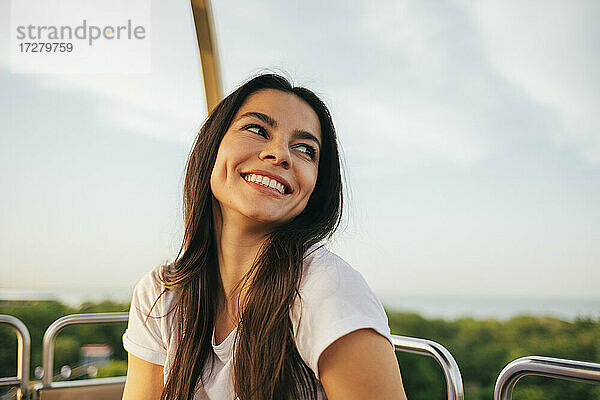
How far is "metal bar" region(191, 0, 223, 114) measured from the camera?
8.91 feet

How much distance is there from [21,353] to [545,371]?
173 cm

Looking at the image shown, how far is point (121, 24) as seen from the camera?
396cm

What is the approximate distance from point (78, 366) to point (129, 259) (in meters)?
6.68

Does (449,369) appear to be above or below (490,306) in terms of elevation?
above

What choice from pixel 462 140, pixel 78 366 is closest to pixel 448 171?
pixel 462 140

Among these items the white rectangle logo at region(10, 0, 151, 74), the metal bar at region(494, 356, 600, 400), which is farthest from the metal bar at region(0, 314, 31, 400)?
the white rectangle logo at region(10, 0, 151, 74)

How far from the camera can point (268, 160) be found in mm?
→ 1419

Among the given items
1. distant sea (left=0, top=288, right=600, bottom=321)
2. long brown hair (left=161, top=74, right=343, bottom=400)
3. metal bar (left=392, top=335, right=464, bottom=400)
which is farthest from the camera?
distant sea (left=0, top=288, right=600, bottom=321)

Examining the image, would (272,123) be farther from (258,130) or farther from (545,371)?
(545,371)

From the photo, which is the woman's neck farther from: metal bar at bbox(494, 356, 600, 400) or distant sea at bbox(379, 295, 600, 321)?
distant sea at bbox(379, 295, 600, 321)

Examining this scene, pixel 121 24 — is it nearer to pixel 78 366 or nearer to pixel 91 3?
pixel 91 3

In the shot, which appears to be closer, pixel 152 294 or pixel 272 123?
pixel 272 123

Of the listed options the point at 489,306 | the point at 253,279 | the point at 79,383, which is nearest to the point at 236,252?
the point at 253,279

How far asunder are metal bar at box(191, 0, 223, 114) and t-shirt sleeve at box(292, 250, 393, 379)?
163 cm
